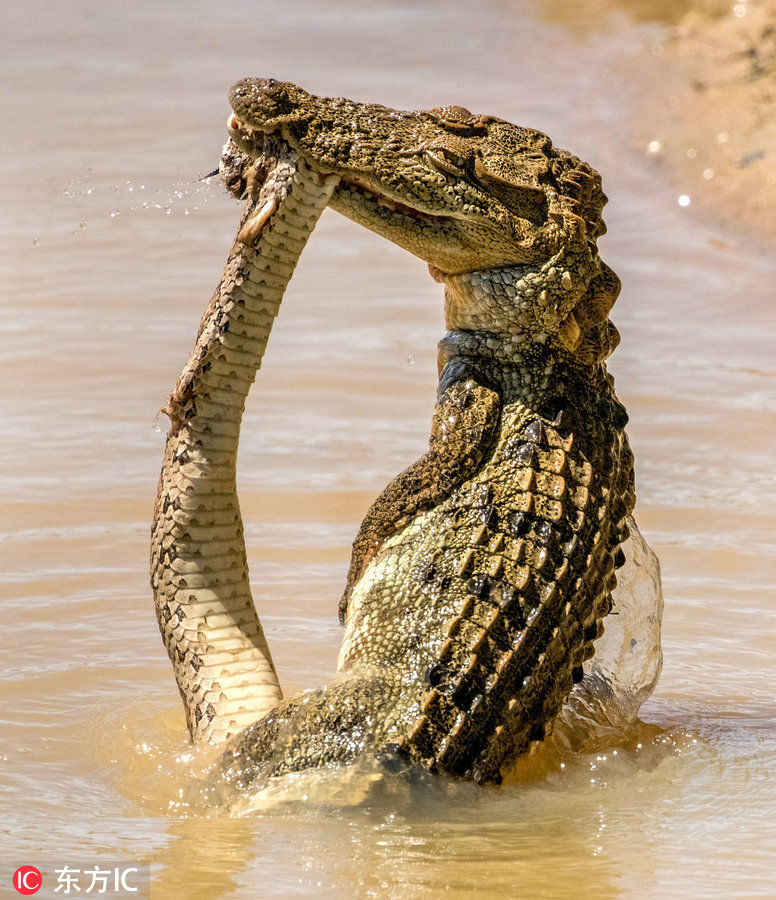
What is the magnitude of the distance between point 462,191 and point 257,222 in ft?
1.84

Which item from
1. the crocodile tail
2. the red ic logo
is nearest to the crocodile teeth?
the crocodile tail

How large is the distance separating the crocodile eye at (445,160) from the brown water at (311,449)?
166cm

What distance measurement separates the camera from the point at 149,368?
8008mm

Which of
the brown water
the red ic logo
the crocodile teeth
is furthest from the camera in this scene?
the crocodile teeth

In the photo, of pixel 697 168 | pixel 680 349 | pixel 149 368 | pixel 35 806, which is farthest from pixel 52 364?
pixel 697 168

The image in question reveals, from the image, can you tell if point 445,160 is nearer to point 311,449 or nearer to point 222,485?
point 222,485

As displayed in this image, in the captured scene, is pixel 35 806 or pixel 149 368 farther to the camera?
pixel 149 368

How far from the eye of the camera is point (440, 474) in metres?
3.76

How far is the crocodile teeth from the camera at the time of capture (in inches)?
146

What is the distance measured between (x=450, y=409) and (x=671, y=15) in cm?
1234

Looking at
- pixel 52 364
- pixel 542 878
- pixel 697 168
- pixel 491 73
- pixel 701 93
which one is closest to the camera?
pixel 542 878

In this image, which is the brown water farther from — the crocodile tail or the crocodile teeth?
the crocodile teeth

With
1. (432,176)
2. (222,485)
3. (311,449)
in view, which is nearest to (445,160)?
(432,176)

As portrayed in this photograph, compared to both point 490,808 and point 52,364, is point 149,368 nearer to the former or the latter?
point 52,364
